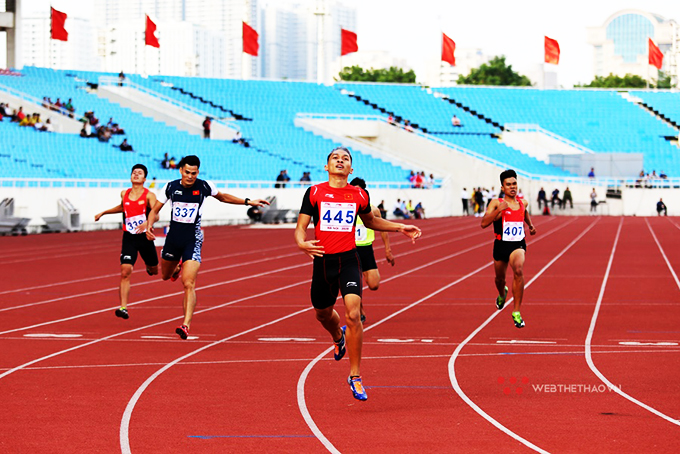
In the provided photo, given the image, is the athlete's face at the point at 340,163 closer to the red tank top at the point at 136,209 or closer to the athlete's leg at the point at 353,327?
the athlete's leg at the point at 353,327

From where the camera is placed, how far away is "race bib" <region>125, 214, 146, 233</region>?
13.1 metres

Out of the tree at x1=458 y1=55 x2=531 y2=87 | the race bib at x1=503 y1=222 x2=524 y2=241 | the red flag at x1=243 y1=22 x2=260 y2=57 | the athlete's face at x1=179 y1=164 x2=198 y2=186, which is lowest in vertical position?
the race bib at x1=503 y1=222 x2=524 y2=241

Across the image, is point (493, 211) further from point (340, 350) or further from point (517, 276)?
point (340, 350)

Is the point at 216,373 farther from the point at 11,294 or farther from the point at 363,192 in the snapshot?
the point at 11,294

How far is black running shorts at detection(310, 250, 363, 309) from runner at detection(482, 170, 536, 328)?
440 centimetres

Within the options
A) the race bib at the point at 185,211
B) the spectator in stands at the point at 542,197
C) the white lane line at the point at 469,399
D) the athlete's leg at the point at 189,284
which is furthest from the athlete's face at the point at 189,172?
the spectator in stands at the point at 542,197

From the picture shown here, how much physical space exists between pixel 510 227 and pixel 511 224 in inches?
1.5

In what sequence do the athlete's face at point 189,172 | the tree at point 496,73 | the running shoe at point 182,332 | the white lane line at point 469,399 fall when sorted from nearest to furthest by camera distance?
1. the white lane line at point 469,399
2. the running shoe at point 182,332
3. the athlete's face at point 189,172
4. the tree at point 496,73

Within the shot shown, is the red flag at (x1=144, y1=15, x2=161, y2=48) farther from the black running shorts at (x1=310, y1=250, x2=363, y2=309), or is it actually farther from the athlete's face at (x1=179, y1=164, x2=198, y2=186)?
the black running shorts at (x1=310, y1=250, x2=363, y2=309)

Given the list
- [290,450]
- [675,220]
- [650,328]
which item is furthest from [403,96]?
[290,450]

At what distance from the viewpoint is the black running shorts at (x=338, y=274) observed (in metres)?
8.24

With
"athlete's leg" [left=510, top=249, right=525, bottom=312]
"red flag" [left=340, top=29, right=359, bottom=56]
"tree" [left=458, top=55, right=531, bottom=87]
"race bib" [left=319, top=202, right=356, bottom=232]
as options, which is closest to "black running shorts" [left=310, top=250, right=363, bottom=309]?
"race bib" [left=319, top=202, right=356, bottom=232]

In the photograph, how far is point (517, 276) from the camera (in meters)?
12.7

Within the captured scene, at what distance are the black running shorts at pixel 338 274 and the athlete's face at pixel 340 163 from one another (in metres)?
0.62
